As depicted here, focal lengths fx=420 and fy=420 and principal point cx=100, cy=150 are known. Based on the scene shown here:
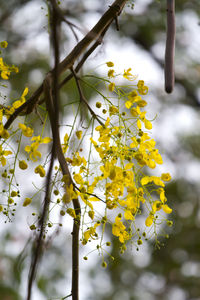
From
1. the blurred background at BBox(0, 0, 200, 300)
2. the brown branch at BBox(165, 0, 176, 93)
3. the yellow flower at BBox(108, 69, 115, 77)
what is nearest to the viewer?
the brown branch at BBox(165, 0, 176, 93)

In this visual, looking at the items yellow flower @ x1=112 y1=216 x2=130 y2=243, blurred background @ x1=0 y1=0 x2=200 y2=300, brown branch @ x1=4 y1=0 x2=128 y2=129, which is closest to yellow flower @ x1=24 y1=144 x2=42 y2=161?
brown branch @ x1=4 y1=0 x2=128 y2=129

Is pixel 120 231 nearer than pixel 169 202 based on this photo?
Yes

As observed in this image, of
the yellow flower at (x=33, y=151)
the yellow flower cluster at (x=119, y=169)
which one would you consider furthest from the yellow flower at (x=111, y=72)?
the yellow flower at (x=33, y=151)

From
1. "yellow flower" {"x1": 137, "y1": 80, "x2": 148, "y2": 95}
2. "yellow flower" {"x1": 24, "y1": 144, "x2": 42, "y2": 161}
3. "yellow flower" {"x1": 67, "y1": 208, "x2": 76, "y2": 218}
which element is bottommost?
"yellow flower" {"x1": 67, "y1": 208, "x2": 76, "y2": 218}

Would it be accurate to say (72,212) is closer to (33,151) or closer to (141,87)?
(33,151)

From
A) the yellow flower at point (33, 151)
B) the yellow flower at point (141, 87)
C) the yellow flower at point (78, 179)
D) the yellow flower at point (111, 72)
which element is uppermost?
the yellow flower at point (111, 72)

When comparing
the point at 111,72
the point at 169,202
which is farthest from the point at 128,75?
the point at 169,202

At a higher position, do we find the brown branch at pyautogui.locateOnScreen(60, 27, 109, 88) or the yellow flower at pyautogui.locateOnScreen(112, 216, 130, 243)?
the brown branch at pyautogui.locateOnScreen(60, 27, 109, 88)

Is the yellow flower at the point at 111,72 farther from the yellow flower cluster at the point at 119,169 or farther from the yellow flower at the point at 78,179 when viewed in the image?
the yellow flower at the point at 78,179

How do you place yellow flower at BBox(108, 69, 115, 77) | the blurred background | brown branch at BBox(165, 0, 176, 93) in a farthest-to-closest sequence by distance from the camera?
1. the blurred background
2. yellow flower at BBox(108, 69, 115, 77)
3. brown branch at BBox(165, 0, 176, 93)

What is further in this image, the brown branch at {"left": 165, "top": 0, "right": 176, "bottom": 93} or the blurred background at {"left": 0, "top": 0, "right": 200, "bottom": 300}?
the blurred background at {"left": 0, "top": 0, "right": 200, "bottom": 300}

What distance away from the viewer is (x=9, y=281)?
7.07 feet

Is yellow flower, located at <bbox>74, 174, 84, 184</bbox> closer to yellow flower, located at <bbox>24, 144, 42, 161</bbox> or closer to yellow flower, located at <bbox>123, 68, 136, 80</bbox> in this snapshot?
yellow flower, located at <bbox>24, 144, 42, 161</bbox>

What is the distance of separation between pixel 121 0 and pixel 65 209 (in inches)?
12.9
